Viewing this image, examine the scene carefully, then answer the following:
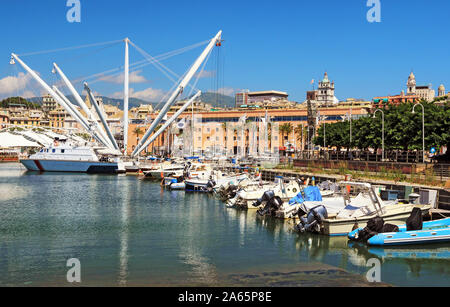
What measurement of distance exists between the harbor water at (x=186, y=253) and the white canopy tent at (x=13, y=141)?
9092 centimetres

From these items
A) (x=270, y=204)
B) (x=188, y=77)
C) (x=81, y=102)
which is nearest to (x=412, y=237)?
(x=270, y=204)

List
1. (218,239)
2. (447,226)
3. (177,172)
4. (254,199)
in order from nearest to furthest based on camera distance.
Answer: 1. (447,226)
2. (218,239)
3. (254,199)
4. (177,172)

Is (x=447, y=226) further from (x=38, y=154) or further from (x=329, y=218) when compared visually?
(x=38, y=154)

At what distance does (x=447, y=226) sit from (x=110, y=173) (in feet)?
232

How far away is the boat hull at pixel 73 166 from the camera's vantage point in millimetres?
88188

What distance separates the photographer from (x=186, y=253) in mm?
23328

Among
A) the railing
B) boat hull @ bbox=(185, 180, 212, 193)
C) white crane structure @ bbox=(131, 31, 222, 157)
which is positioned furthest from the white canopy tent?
boat hull @ bbox=(185, 180, 212, 193)

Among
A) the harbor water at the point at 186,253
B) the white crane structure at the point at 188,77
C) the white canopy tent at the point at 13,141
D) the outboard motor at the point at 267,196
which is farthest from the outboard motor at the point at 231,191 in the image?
the white canopy tent at the point at 13,141

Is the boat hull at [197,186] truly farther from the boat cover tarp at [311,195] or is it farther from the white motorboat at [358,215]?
the white motorboat at [358,215]

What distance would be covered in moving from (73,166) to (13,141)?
43.2m

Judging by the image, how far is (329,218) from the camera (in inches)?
1099

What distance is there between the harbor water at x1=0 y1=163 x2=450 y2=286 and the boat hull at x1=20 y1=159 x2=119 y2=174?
5040 centimetres

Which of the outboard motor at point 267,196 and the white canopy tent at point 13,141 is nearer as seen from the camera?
the outboard motor at point 267,196
